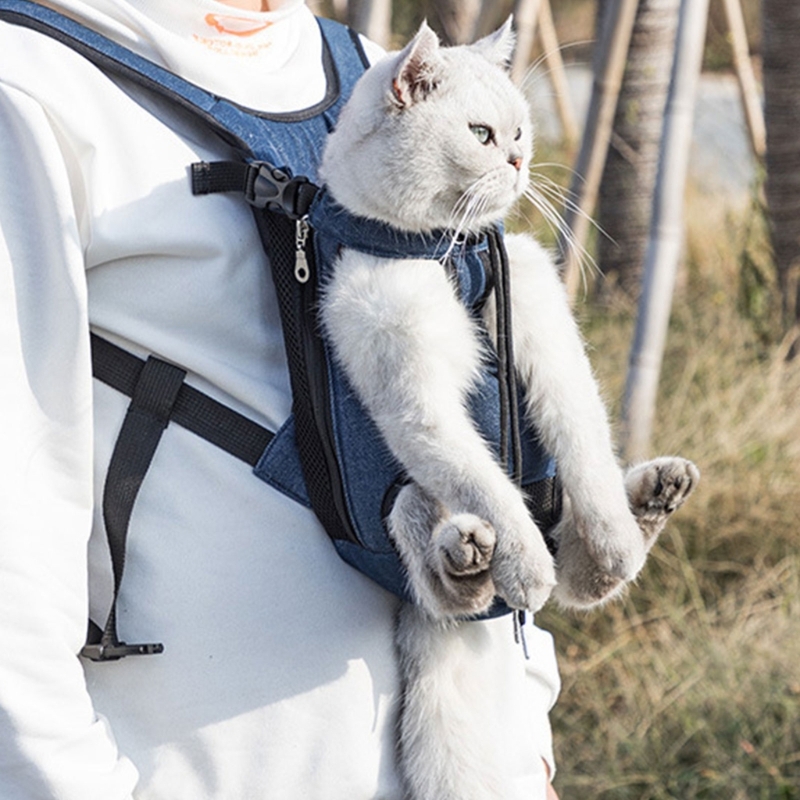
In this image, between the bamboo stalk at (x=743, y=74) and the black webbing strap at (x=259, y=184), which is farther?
the bamboo stalk at (x=743, y=74)

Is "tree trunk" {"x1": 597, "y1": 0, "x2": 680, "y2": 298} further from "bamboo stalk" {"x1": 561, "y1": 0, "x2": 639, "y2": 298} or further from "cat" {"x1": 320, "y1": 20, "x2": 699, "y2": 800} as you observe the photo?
"cat" {"x1": 320, "y1": 20, "x2": 699, "y2": 800}

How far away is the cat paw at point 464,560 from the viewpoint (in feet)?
3.95

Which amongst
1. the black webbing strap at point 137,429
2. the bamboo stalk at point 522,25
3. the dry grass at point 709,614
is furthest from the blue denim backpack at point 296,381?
the bamboo stalk at point 522,25

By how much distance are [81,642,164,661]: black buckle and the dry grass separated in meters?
1.76

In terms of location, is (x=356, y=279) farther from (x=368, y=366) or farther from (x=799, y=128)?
(x=799, y=128)

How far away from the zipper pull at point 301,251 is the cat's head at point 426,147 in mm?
53

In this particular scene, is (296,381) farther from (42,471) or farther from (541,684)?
(541,684)

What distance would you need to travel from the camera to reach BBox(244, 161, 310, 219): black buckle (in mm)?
1263

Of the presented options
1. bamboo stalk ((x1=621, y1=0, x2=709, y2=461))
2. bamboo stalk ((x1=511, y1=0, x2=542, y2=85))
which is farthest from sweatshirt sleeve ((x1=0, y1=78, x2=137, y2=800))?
bamboo stalk ((x1=511, y1=0, x2=542, y2=85))

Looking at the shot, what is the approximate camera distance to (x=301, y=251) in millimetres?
1280

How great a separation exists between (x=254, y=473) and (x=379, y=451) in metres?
0.13

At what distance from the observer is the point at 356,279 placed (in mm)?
1296

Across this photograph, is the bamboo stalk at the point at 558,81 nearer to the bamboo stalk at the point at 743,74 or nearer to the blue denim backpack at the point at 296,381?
the bamboo stalk at the point at 743,74

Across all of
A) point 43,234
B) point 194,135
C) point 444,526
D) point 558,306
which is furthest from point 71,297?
point 558,306
